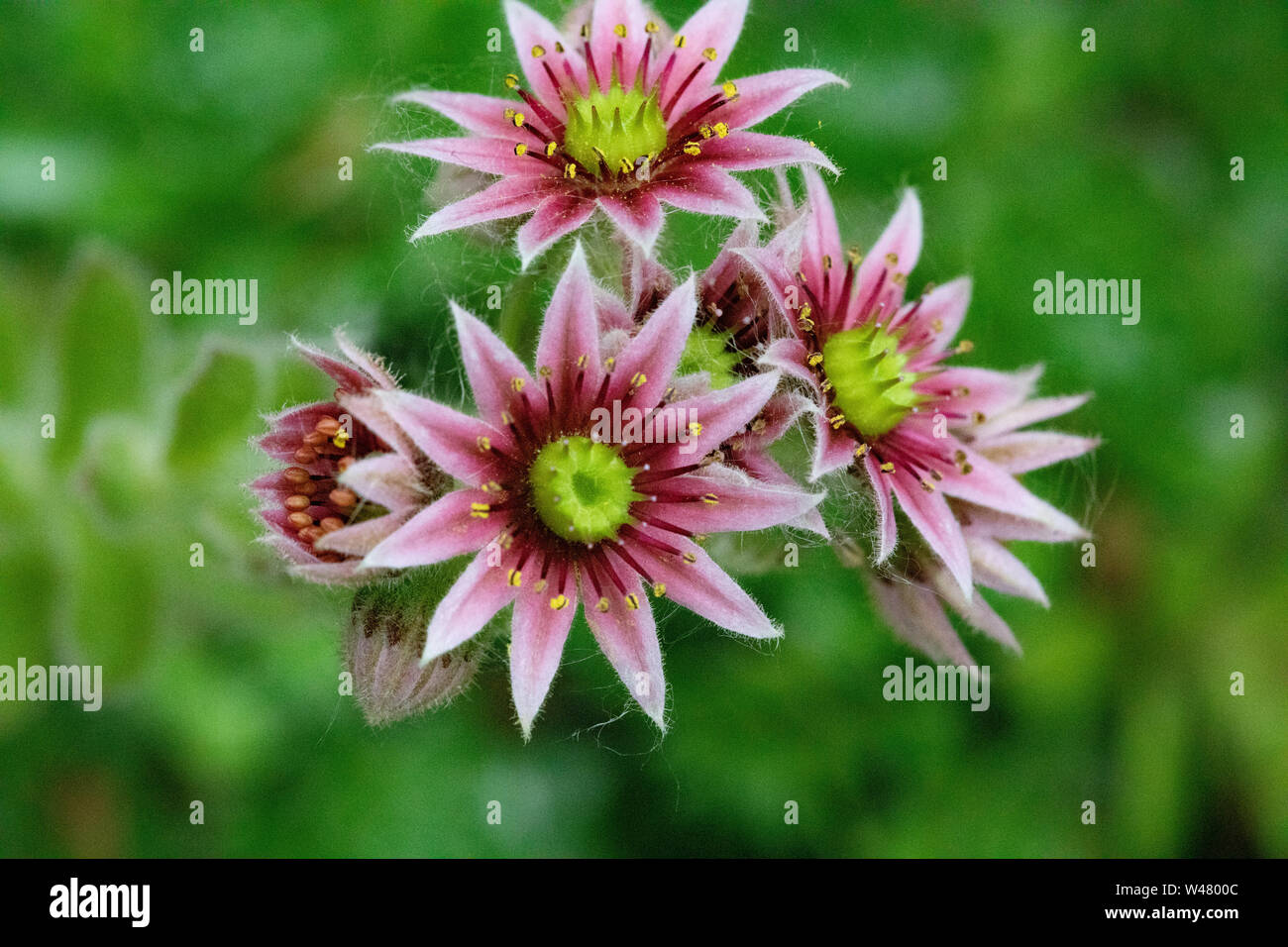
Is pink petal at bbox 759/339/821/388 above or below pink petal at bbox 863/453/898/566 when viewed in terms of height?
above

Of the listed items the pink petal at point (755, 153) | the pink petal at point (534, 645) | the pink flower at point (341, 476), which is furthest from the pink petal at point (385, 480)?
the pink petal at point (755, 153)

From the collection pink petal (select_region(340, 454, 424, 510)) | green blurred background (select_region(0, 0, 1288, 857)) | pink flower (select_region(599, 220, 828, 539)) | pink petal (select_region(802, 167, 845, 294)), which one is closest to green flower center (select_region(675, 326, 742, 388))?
pink flower (select_region(599, 220, 828, 539))

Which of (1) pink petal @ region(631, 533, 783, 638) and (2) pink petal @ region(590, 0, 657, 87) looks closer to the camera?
(1) pink petal @ region(631, 533, 783, 638)

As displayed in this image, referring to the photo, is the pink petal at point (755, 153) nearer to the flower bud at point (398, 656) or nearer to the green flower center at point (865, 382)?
the green flower center at point (865, 382)

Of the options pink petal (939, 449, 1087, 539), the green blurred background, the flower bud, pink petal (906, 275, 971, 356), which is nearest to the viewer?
the flower bud

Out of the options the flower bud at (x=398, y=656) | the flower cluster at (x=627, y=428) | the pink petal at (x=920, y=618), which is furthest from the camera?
the pink petal at (x=920, y=618)

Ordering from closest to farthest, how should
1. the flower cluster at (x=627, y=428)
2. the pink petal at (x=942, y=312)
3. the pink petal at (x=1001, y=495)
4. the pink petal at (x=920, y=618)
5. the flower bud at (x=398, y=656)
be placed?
1. the flower cluster at (x=627, y=428)
2. the flower bud at (x=398, y=656)
3. the pink petal at (x=1001, y=495)
4. the pink petal at (x=920, y=618)
5. the pink petal at (x=942, y=312)

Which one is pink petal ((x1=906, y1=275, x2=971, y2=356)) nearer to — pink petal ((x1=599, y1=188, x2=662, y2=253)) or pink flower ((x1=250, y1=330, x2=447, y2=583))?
pink petal ((x1=599, y1=188, x2=662, y2=253))
